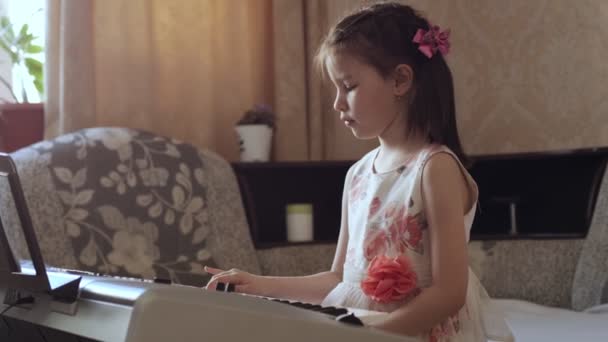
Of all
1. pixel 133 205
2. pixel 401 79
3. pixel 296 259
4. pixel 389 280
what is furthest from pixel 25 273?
pixel 296 259

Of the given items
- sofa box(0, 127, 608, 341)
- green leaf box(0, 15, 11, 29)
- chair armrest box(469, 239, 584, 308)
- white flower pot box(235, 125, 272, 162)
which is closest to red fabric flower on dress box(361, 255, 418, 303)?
sofa box(0, 127, 608, 341)

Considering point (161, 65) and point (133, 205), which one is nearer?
point (133, 205)

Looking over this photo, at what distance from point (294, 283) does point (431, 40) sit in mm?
466

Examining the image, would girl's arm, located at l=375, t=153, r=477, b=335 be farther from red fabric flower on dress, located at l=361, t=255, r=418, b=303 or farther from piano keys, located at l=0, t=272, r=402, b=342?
piano keys, located at l=0, t=272, r=402, b=342

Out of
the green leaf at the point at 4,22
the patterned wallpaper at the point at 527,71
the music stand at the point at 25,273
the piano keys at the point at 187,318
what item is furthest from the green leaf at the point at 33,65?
the piano keys at the point at 187,318

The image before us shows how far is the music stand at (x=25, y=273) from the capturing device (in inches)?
32.1

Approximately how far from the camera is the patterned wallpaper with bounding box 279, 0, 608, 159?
8.48 ft

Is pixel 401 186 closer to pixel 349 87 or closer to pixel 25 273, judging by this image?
pixel 349 87

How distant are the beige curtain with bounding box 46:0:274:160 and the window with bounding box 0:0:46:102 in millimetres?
146

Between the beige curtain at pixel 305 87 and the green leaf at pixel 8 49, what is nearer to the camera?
the green leaf at pixel 8 49

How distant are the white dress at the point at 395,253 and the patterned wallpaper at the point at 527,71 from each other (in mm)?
1369

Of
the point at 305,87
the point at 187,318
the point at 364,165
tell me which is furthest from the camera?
the point at 305,87

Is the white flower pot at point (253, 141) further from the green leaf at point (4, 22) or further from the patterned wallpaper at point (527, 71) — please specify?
the green leaf at point (4, 22)

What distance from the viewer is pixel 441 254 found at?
3.87 ft
